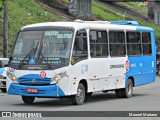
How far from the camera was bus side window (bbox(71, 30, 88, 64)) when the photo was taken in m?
17.1

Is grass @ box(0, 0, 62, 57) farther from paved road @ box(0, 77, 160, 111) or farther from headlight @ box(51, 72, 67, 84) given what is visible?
headlight @ box(51, 72, 67, 84)

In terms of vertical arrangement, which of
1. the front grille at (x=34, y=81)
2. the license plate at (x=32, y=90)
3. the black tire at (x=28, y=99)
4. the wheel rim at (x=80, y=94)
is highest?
the front grille at (x=34, y=81)

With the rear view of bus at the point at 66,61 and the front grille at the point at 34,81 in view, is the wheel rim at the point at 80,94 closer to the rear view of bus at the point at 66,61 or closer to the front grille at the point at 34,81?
the rear view of bus at the point at 66,61

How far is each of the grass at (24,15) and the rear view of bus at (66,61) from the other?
15875 mm

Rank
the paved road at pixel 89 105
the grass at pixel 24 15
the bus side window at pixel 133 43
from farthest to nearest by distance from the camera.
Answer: the grass at pixel 24 15 < the bus side window at pixel 133 43 < the paved road at pixel 89 105

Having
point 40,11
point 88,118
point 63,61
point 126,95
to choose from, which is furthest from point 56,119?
point 40,11

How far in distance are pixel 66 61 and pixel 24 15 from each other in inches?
910

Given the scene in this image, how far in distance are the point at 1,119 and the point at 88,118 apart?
87.8 inches

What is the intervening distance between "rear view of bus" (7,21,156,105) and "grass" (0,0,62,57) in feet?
52.1

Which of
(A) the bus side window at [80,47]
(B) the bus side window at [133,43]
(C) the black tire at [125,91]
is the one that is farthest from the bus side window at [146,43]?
(A) the bus side window at [80,47]

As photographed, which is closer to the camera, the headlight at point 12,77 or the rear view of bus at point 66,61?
the rear view of bus at point 66,61

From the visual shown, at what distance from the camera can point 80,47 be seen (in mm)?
17453

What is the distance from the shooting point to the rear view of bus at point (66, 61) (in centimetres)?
1662

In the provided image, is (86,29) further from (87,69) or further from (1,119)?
(1,119)
